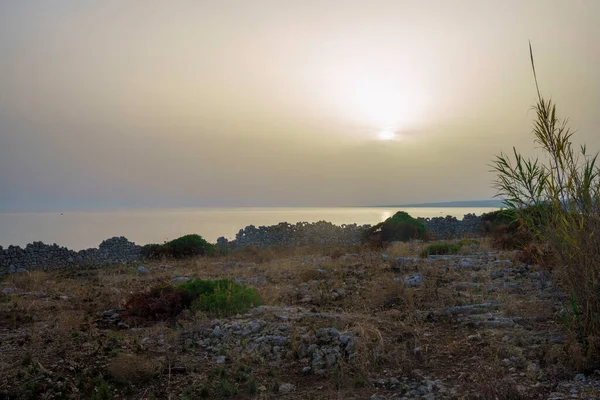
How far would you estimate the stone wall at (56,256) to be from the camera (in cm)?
2011

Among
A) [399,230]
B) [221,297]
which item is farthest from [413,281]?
[399,230]

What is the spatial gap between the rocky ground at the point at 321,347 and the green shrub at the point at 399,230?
15759mm

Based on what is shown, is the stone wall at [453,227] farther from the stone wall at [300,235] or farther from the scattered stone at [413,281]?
the scattered stone at [413,281]

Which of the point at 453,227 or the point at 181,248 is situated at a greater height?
the point at 453,227

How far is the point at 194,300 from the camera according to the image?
948cm

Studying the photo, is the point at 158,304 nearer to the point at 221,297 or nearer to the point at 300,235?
the point at 221,297

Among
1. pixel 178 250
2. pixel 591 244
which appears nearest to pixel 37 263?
pixel 178 250

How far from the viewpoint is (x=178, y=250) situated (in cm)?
2252

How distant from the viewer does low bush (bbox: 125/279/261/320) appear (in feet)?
29.6

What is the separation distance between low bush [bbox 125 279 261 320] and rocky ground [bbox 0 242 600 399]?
33cm

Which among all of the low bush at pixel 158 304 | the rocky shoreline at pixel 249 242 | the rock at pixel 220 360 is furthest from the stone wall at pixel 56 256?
the rock at pixel 220 360

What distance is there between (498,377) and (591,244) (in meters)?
2.01

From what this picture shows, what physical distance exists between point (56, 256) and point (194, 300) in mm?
15337

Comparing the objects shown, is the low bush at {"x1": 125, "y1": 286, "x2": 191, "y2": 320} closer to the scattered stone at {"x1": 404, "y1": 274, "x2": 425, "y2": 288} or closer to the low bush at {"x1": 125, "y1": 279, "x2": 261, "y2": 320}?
the low bush at {"x1": 125, "y1": 279, "x2": 261, "y2": 320}
